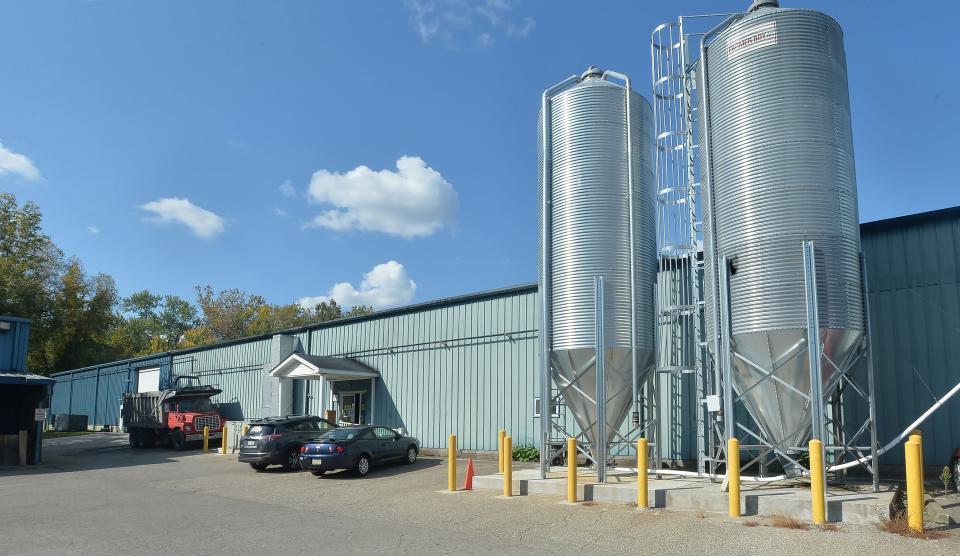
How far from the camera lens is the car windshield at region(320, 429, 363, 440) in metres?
18.7

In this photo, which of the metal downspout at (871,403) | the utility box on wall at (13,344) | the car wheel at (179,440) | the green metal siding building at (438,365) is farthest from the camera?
the car wheel at (179,440)

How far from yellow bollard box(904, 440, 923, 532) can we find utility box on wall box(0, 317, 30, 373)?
27.0 metres

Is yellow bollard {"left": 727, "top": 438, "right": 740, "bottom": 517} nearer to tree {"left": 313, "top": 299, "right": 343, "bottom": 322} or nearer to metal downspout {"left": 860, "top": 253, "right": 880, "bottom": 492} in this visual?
metal downspout {"left": 860, "top": 253, "right": 880, "bottom": 492}

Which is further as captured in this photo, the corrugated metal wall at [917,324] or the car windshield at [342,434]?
the car windshield at [342,434]

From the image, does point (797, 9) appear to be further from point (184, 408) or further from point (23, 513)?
point (184, 408)

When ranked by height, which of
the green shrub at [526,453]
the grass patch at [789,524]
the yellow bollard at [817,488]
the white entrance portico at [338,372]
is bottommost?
the green shrub at [526,453]

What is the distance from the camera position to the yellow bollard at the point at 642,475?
38.2 ft

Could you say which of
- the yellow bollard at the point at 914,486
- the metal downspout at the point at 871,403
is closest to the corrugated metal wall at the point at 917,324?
the metal downspout at the point at 871,403

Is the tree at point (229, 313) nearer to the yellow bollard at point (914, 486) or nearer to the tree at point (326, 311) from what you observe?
the tree at point (326, 311)

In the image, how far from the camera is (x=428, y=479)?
57.7 ft

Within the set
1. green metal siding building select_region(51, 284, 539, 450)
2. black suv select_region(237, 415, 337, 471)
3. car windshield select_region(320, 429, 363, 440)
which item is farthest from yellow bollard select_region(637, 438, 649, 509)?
black suv select_region(237, 415, 337, 471)

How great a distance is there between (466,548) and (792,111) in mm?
9104

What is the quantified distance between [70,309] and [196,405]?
29.3 m

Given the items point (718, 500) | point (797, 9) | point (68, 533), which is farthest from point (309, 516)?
point (797, 9)
